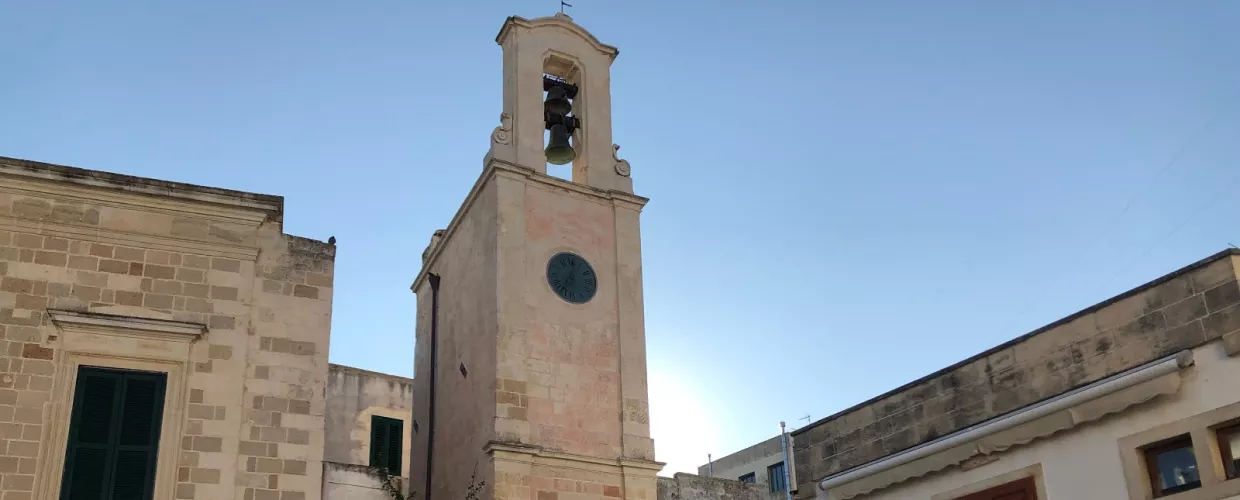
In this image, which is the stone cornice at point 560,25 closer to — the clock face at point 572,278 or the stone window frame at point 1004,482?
the clock face at point 572,278

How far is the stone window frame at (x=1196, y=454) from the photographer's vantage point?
9438 mm

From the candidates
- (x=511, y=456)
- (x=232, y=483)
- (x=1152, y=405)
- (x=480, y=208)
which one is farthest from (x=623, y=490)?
(x=1152, y=405)

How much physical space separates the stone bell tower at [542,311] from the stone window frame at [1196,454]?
25.8ft

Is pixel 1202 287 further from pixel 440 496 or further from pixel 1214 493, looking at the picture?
pixel 440 496

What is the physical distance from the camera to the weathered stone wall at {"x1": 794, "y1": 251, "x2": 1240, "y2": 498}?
32.2ft

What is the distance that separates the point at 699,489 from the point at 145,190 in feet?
56.2

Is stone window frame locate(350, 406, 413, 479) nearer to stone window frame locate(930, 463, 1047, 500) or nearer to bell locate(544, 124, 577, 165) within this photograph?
bell locate(544, 124, 577, 165)

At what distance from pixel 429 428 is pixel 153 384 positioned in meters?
7.12

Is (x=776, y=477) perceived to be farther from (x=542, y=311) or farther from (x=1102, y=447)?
(x=1102, y=447)

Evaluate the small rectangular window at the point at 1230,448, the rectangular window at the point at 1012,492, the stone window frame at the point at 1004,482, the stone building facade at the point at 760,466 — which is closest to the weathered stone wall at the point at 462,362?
the stone window frame at the point at 1004,482

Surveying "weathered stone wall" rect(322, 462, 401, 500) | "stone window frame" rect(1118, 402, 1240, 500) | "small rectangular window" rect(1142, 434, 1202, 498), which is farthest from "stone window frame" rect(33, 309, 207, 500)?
"small rectangular window" rect(1142, 434, 1202, 498)

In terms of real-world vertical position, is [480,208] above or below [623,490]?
above

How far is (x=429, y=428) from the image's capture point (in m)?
19.1

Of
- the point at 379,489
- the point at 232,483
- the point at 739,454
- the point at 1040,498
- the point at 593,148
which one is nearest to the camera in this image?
the point at 1040,498
